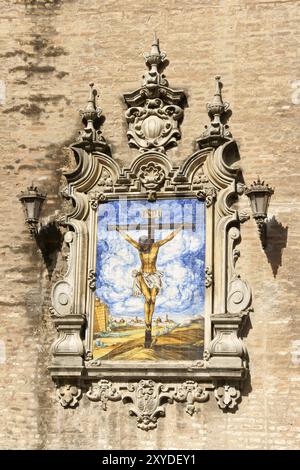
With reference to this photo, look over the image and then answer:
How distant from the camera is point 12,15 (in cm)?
1420

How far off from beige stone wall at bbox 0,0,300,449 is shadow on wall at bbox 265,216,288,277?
0.04 ft

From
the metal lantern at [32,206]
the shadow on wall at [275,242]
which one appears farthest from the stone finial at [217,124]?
the metal lantern at [32,206]

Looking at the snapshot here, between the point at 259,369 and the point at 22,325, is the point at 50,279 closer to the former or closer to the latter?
the point at 22,325

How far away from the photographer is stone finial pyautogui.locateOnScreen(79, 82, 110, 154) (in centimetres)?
1335

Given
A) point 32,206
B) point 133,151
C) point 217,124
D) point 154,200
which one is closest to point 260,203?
point 217,124

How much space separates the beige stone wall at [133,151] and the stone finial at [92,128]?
0.15m

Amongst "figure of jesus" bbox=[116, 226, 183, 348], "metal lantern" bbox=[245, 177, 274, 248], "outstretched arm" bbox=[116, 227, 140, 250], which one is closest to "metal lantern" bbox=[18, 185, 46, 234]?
"outstretched arm" bbox=[116, 227, 140, 250]

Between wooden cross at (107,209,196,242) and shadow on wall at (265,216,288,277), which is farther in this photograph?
wooden cross at (107,209,196,242)

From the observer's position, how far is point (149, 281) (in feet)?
42.3

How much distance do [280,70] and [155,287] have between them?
297 cm

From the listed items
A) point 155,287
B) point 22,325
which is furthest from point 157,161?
point 22,325

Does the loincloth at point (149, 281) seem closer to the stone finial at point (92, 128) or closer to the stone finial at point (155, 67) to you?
the stone finial at point (92, 128)

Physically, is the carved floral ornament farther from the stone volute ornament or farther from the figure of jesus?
the figure of jesus

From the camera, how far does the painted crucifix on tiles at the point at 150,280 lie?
12680mm
